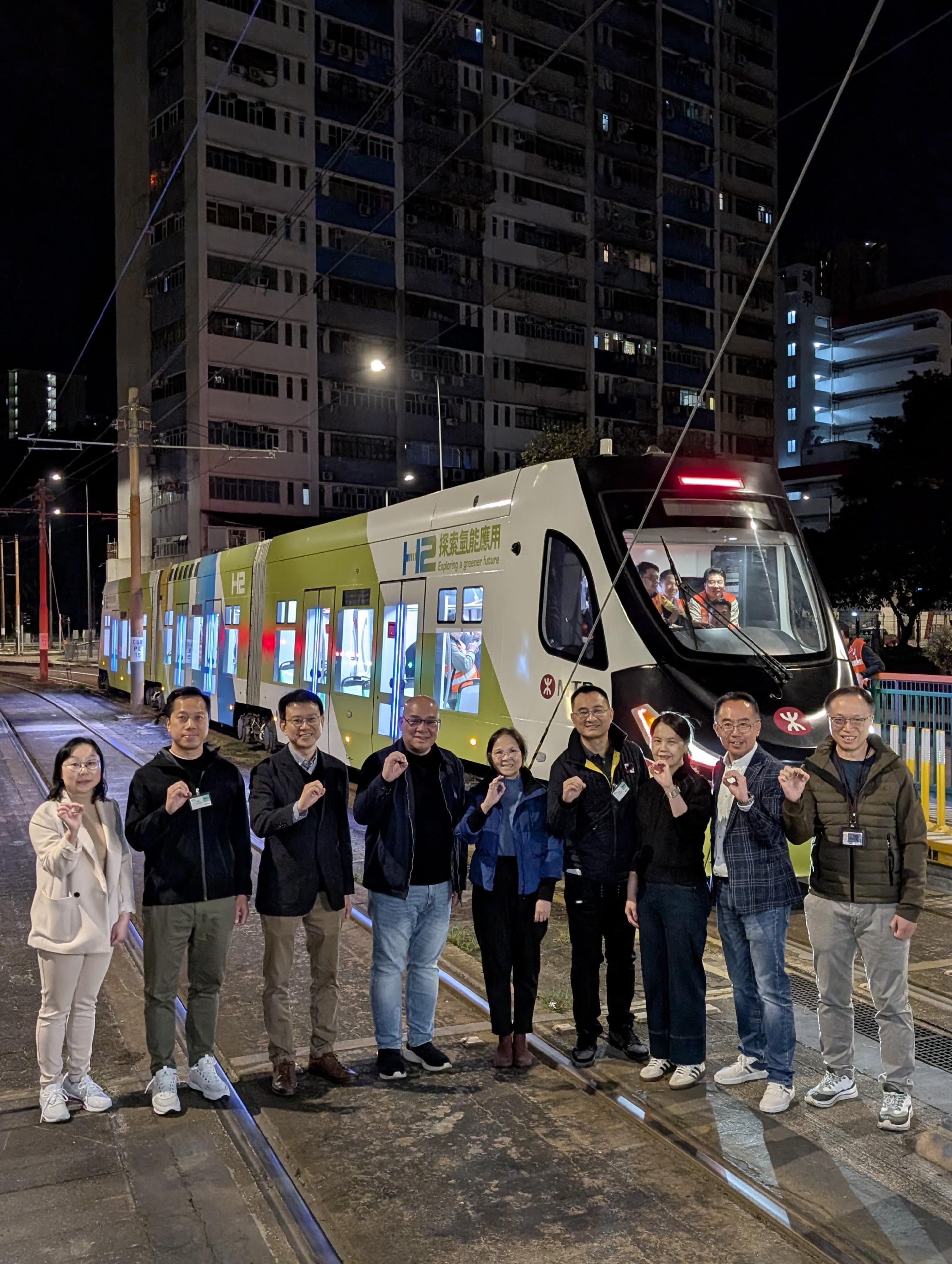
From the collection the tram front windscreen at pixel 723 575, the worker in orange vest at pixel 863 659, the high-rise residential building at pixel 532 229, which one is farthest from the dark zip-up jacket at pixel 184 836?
the high-rise residential building at pixel 532 229

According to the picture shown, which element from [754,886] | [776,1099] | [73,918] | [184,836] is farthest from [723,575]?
[73,918]

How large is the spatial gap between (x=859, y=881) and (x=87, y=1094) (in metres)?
3.50

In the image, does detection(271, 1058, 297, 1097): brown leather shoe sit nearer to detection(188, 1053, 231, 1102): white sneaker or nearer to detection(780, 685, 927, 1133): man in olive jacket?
detection(188, 1053, 231, 1102): white sneaker

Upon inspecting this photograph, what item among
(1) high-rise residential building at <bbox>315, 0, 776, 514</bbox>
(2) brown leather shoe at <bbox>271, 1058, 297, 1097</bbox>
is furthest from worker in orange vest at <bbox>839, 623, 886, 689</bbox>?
(1) high-rise residential building at <bbox>315, 0, 776, 514</bbox>

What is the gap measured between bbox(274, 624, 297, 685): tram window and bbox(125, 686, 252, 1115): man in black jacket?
35.4 feet

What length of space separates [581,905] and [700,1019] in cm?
75

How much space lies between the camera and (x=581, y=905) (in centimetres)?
559

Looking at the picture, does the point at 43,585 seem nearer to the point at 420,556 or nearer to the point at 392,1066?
the point at 420,556

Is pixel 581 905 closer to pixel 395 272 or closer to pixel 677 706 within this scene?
pixel 677 706

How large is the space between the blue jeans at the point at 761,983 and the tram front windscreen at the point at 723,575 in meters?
3.75

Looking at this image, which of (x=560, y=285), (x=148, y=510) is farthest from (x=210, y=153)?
(x=560, y=285)

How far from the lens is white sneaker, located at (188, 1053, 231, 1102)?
5.12 m

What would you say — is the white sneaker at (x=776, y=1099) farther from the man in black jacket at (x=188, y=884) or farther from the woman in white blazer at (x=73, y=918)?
the woman in white blazer at (x=73, y=918)

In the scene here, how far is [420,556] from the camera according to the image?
40.3 feet
